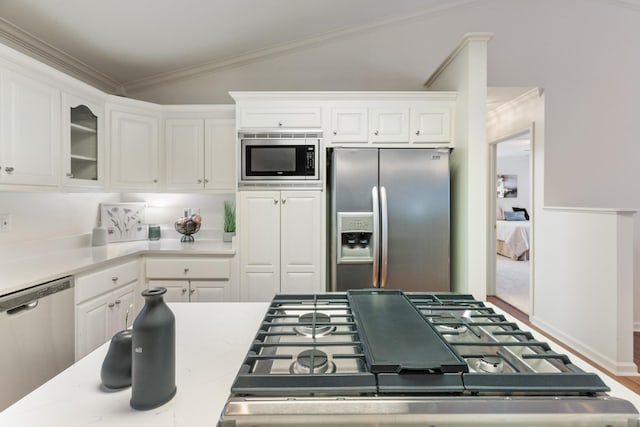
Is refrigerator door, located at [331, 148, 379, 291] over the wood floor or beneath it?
over

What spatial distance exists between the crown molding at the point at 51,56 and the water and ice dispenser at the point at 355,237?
2709mm

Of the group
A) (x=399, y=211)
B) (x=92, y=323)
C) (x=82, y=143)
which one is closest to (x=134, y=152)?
(x=82, y=143)

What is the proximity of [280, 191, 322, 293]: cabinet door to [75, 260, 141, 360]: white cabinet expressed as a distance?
1.18 meters

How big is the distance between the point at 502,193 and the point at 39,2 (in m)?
10.5

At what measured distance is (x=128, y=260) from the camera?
7.80 ft

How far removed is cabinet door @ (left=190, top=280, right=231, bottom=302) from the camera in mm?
2539

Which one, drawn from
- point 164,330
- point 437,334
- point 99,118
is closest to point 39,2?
point 99,118

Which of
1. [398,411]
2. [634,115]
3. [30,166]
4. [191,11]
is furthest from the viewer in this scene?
[634,115]

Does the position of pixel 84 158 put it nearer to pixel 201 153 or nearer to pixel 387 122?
pixel 201 153

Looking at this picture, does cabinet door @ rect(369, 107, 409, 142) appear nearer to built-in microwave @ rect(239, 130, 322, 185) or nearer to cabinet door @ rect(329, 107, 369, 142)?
cabinet door @ rect(329, 107, 369, 142)

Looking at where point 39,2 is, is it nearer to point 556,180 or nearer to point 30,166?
point 30,166

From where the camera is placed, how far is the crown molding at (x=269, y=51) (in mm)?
3209

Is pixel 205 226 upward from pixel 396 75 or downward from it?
downward

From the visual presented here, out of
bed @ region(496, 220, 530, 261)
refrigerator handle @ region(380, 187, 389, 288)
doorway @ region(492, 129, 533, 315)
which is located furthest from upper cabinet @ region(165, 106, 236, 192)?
bed @ region(496, 220, 530, 261)
